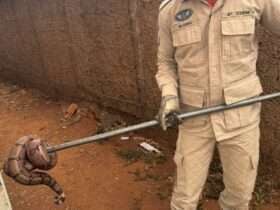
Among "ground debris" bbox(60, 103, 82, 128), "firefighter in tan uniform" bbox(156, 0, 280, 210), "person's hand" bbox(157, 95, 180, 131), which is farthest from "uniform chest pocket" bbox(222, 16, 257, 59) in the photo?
"ground debris" bbox(60, 103, 82, 128)

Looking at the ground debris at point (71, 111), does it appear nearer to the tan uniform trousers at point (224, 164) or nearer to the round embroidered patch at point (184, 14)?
the tan uniform trousers at point (224, 164)

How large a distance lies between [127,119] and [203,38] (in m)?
2.73

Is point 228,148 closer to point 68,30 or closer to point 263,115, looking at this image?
point 263,115

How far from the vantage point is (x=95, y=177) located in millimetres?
4117

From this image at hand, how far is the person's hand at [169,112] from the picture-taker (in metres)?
2.42

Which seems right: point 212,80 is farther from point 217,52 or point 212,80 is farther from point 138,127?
point 138,127

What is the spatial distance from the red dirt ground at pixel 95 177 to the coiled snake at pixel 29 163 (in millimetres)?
1494

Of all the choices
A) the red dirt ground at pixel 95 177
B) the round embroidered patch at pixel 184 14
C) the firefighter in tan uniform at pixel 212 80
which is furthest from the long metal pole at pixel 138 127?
the red dirt ground at pixel 95 177

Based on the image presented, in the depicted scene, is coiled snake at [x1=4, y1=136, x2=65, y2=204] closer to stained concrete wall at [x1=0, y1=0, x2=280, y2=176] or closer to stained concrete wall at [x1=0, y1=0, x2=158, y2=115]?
stained concrete wall at [x1=0, y1=0, x2=280, y2=176]

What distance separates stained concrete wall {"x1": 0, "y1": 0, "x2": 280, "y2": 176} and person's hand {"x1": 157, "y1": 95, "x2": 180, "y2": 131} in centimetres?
116

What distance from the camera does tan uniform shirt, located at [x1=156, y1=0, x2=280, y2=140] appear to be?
7.43 feet

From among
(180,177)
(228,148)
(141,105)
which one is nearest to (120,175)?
(141,105)

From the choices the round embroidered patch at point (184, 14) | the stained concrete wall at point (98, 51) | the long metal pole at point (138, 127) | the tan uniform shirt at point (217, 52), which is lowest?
the stained concrete wall at point (98, 51)

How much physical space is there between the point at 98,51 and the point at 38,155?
9.48ft
